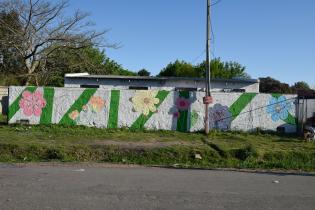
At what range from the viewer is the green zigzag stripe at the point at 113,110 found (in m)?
19.3

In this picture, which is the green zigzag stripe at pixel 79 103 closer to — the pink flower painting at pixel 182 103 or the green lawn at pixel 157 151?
the green lawn at pixel 157 151

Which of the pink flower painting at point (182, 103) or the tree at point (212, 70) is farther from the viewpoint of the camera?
the tree at point (212, 70)

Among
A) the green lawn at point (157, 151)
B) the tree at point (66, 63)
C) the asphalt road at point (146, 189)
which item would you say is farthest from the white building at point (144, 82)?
the asphalt road at point (146, 189)

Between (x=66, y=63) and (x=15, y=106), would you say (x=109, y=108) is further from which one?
(x=66, y=63)

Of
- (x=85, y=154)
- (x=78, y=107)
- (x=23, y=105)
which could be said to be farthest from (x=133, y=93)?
(x=85, y=154)

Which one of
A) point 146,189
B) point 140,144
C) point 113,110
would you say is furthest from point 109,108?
point 146,189

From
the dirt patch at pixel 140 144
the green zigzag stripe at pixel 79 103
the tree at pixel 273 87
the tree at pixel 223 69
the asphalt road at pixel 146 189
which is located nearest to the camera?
the asphalt road at pixel 146 189

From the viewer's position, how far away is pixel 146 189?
8133 mm

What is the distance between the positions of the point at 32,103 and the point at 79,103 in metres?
1.94

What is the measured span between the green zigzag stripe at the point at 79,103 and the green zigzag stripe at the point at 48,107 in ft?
1.87

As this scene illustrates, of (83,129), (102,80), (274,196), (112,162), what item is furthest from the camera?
(102,80)

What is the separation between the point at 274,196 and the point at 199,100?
38.5 feet

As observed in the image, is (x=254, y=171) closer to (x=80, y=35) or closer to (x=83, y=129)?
(x=83, y=129)

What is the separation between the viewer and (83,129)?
60.5 ft
